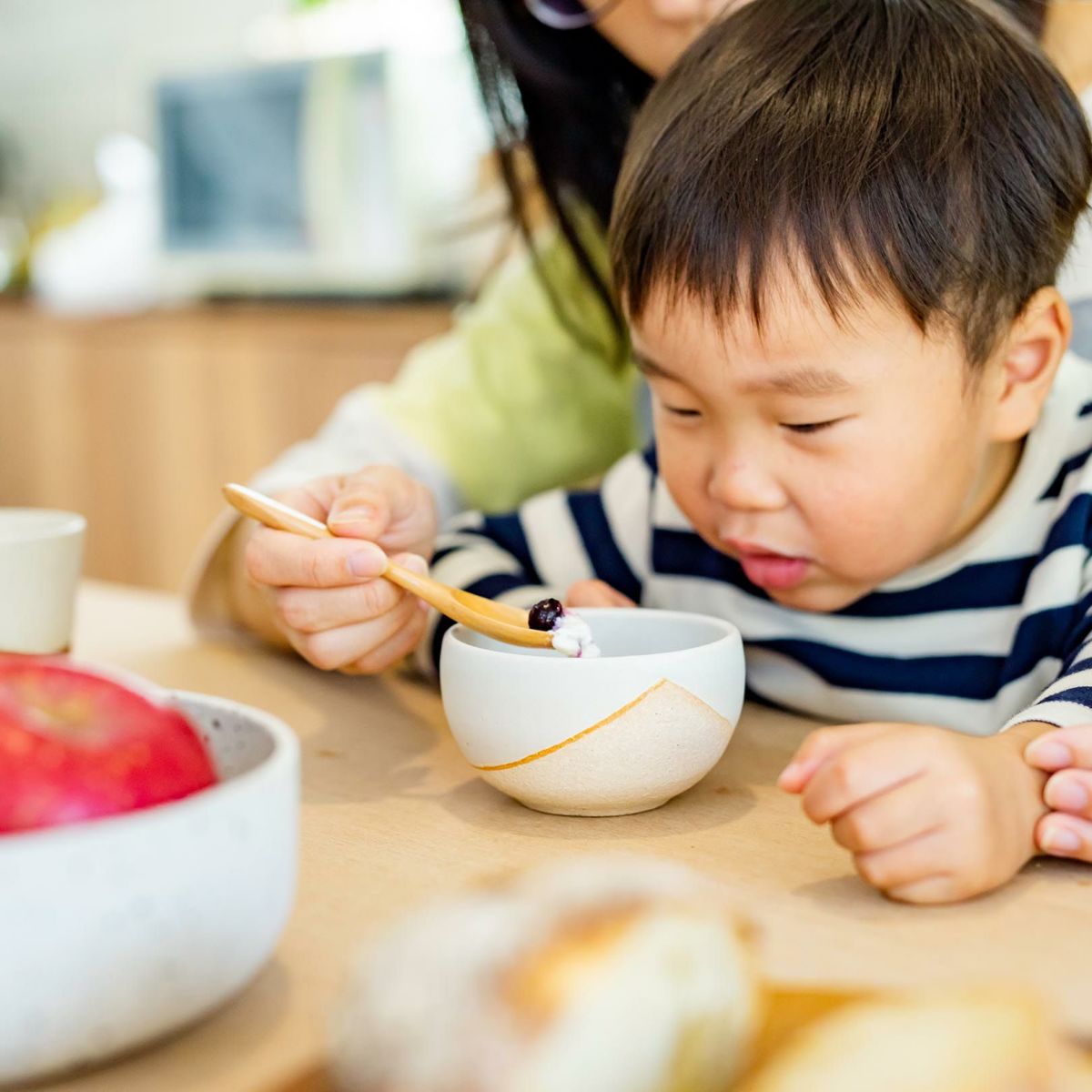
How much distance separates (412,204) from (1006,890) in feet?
7.50

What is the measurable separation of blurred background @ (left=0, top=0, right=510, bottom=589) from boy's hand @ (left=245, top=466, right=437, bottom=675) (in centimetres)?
130

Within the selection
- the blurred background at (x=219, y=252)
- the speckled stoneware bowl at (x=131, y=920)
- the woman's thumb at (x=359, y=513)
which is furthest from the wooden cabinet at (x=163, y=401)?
the speckled stoneware bowl at (x=131, y=920)

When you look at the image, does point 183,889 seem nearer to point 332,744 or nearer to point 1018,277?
point 332,744

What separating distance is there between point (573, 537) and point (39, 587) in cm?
41

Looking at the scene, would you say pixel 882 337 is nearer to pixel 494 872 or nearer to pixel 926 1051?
pixel 494 872

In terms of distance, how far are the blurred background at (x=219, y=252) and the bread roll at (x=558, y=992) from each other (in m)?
1.82

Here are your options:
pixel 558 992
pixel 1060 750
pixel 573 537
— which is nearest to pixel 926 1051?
pixel 558 992

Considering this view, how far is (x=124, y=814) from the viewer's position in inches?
15.6

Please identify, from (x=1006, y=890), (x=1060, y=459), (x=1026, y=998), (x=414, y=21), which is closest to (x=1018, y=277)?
(x=1060, y=459)

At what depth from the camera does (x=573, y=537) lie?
1.04 metres

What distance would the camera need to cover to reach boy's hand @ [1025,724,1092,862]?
0.58 meters

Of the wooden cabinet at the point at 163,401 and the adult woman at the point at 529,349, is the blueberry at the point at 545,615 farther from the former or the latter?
the wooden cabinet at the point at 163,401

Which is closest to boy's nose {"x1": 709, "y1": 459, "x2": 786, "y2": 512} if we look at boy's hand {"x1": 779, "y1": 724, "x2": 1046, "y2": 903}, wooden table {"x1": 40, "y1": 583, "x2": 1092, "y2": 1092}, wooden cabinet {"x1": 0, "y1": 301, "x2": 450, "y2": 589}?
wooden table {"x1": 40, "y1": 583, "x2": 1092, "y2": 1092}

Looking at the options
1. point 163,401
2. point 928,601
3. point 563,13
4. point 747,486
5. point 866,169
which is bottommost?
point 163,401
